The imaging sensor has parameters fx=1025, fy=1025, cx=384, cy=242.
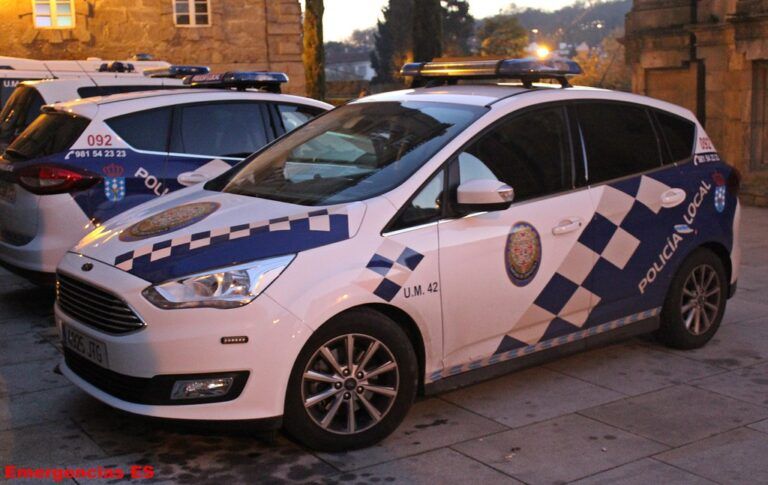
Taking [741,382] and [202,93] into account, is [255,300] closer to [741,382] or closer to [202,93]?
[741,382]

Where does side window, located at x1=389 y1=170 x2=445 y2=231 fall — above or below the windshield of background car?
below

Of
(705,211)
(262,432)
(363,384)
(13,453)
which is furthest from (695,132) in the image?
(13,453)

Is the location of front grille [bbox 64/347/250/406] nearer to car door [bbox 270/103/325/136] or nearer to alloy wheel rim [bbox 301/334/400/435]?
alloy wheel rim [bbox 301/334/400/435]

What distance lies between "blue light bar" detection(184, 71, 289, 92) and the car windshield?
241 centimetres

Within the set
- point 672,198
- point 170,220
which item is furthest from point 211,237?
point 672,198

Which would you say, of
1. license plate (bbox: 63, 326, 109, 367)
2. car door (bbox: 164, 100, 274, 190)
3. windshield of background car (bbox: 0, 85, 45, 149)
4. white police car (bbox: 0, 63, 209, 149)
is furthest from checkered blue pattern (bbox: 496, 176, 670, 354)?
windshield of background car (bbox: 0, 85, 45, 149)

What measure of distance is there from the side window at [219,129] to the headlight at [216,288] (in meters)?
3.31

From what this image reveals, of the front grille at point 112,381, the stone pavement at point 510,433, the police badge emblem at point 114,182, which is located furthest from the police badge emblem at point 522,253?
the police badge emblem at point 114,182

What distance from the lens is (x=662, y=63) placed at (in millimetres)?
15875

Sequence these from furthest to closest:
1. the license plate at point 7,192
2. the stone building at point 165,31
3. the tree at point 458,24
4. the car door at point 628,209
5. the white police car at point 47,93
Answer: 1. the tree at point 458,24
2. the stone building at point 165,31
3. the white police car at point 47,93
4. the license plate at point 7,192
5. the car door at point 628,209

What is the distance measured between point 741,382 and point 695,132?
1.69 m

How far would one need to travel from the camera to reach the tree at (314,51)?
28016 millimetres

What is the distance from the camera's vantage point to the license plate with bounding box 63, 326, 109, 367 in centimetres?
472

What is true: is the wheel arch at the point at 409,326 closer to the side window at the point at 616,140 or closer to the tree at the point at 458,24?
the side window at the point at 616,140
